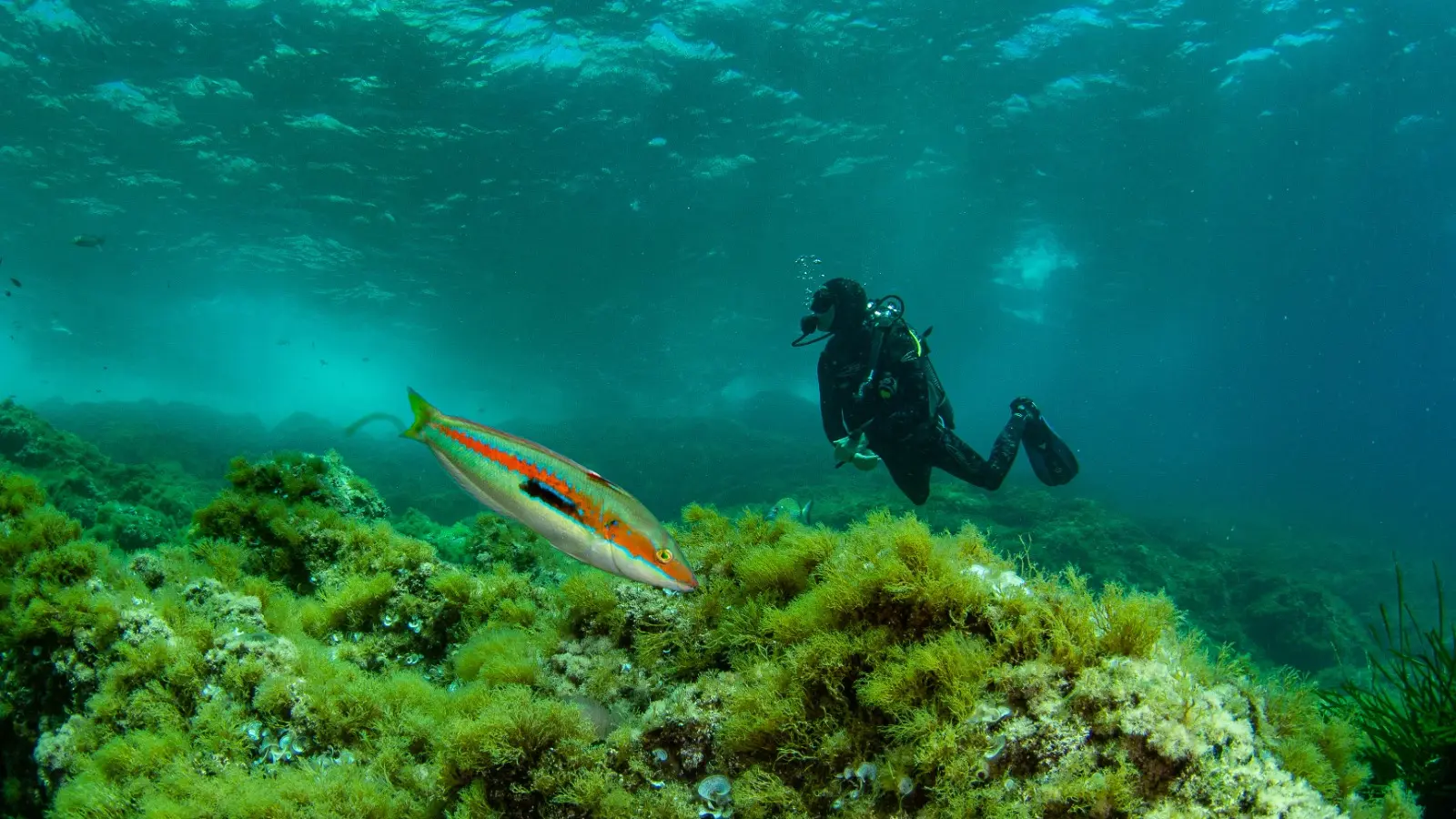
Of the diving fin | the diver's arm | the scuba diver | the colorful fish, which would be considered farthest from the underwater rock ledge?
the diving fin

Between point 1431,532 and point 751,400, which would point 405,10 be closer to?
point 751,400

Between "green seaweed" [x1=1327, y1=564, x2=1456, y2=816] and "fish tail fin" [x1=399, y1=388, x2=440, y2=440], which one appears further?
"green seaweed" [x1=1327, y1=564, x2=1456, y2=816]

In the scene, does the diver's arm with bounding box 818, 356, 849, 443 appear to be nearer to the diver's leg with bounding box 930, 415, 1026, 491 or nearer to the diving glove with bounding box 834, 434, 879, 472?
the diving glove with bounding box 834, 434, 879, 472

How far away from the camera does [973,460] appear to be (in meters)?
8.98

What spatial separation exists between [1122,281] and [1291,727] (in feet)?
151

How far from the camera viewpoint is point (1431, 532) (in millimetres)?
48750

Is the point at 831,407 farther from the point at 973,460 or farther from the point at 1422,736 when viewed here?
the point at 1422,736

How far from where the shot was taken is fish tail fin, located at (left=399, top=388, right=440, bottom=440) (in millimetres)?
1674

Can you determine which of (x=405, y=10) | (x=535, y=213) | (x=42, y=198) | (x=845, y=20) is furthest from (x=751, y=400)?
(x=42, y=198)

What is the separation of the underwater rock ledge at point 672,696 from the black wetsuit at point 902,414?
18.7ft

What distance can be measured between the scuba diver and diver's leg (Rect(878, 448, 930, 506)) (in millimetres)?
14

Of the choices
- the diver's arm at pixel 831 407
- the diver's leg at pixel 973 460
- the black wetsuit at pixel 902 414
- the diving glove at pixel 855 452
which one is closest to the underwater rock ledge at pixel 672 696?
the diving glove at pixel 855 452

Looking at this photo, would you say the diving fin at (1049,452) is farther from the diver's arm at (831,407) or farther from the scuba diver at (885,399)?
the diver's arm at (831,407)

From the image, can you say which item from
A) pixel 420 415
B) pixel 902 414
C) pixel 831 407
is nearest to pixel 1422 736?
pixel 420 415
